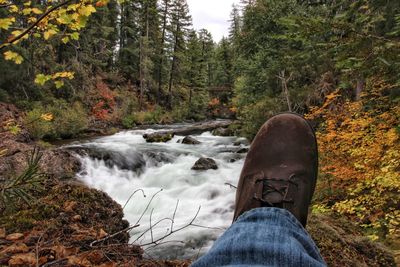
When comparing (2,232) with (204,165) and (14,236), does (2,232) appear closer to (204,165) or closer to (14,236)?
(14,236)

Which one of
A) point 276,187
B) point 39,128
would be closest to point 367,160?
point 276,187

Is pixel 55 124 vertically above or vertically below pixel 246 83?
below

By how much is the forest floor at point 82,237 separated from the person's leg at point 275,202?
0.85 m

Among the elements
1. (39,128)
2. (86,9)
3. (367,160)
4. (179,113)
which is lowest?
Result: (39,128)

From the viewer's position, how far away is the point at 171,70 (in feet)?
99.1

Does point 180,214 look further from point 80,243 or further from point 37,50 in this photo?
point 37,50

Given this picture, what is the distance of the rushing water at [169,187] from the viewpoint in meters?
5.16

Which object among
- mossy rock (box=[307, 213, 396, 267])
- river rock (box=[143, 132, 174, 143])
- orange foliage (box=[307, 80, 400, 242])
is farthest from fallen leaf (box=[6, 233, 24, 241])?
river rock (box=[143, 132, 174, 143])

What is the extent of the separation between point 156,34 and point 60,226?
31035 mm

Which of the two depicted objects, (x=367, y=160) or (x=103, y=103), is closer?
(x=367, y=160)

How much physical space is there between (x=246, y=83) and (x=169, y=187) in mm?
8442

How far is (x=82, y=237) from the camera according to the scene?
7.91 feet

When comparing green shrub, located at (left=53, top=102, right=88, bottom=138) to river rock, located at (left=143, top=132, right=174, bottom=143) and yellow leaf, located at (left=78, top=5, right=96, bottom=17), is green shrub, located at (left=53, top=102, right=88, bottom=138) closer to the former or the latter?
river rock, located at (left=143, top=132, right=174, bottom=143)

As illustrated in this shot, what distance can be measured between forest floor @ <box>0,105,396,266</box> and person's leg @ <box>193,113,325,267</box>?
855mm
